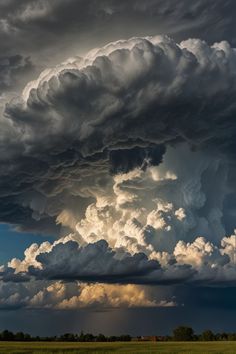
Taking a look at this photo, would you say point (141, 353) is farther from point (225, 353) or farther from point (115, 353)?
point (225, 353)

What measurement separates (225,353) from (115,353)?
25.1m

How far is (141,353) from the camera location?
129250 millimetres

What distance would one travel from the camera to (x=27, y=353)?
128625 millimetres

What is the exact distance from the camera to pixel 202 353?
128m

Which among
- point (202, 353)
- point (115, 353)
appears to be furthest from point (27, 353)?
point (202, 353)

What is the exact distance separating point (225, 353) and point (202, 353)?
6.55 metres

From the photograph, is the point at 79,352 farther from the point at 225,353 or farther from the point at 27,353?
the point at 225,353

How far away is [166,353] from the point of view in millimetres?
128000

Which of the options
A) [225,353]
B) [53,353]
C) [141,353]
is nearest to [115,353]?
[141,353]

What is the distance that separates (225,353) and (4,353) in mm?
50836

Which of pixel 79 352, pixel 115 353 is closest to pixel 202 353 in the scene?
pixel 115 353

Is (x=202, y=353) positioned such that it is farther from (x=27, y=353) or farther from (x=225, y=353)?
(x=27, y=353)

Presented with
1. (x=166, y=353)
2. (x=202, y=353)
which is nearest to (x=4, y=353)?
(x=166, y=353)

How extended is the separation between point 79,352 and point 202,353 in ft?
95.5
